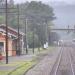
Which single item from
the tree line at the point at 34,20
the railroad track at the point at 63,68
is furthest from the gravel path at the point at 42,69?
the tree line at the point at 34,20

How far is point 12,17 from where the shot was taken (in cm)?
13050

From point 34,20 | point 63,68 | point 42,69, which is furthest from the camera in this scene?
point 34,20

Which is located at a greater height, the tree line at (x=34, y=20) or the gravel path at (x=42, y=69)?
the tree line at (x=34, y=20)

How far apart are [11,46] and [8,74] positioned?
126ft

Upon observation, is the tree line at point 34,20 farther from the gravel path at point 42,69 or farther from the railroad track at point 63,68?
the gravel path at point 42,69

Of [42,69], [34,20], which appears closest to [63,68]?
[42,69]

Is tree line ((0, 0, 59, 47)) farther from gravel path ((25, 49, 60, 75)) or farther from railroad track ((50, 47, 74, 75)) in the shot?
gravel path ((25, 49, 60, 75))

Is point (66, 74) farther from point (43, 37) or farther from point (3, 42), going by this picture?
point (43, 37)

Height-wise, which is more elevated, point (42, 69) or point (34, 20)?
point (34, 20)

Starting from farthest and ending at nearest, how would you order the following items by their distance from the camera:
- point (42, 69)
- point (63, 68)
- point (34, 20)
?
1. point (34, 20)
2. point (63, 68)
3. point (42, 69)

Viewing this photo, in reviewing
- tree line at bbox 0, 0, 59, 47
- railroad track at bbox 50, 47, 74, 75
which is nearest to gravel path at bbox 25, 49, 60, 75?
railroad track at bbox 50, 47, 74, 75

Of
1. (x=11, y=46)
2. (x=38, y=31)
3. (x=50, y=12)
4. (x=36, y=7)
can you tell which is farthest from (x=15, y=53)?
(x=50, y=12)

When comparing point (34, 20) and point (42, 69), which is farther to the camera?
point (34, 20)

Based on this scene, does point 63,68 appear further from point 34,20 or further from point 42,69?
point 34,20
